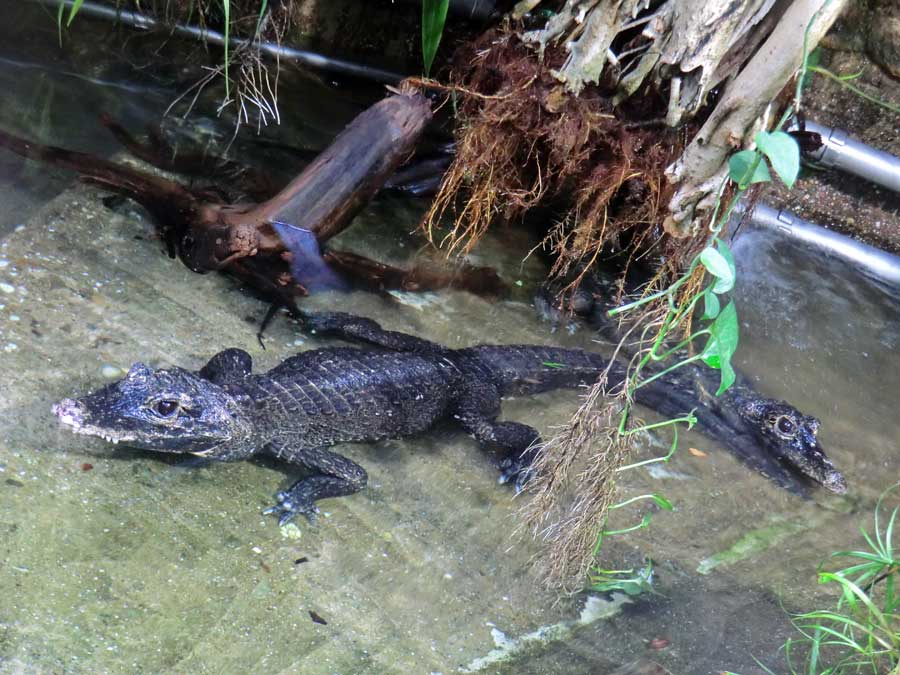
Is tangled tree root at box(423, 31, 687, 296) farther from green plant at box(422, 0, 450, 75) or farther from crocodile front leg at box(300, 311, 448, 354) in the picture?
crocodile front leg at box(300, 311, 448, 354)

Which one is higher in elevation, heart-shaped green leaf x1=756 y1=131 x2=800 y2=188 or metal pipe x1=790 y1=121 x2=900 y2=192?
heart-shaped green leaf x1=756 y1=131 x2=800 y2=188

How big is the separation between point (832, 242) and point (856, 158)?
572 mm

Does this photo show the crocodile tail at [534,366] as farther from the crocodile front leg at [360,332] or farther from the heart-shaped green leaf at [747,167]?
the heart-shaped green leaf at [747,167]

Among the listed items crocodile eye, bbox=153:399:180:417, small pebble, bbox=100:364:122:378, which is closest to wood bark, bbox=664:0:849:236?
crocodile eye, bbox=153:399:180:417

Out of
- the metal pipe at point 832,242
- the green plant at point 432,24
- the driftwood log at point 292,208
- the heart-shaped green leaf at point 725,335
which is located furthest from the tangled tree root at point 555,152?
the heart-shaped green leaf at point 725,335

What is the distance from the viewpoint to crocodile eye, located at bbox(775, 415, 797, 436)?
4429mm

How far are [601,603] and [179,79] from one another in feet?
14.7

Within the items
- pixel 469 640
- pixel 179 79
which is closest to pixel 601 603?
pixel 469 640

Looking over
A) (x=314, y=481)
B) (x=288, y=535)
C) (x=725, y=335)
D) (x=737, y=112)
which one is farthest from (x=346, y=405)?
(x=737, y=112)

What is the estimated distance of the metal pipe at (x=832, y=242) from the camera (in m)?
5.84

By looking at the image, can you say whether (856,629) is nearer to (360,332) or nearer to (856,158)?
(360,332)

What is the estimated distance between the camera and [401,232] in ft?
16.8

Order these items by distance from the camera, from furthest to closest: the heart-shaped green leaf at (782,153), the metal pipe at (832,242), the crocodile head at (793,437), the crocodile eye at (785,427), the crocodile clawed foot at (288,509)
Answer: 1. the metal pipe at (832,242)
2. the crocodile eye at (785,427)
3. the crocodile head at (793,437)
4. the crocodile clawed foot at (288,509)
5. the heart-shaped green leaf at (782,153)

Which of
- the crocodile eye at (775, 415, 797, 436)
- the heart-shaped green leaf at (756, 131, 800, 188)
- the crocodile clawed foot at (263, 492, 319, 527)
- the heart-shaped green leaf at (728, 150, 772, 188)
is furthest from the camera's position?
the crocodile eye at (775, 415, 797, 436)
